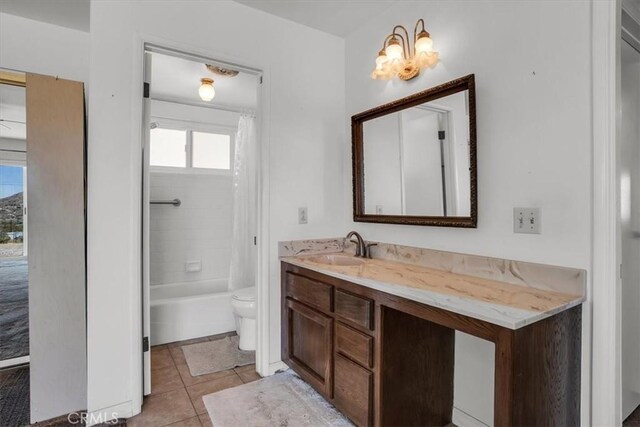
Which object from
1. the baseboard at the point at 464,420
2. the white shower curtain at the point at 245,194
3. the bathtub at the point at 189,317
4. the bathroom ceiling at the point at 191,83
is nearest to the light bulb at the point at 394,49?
the bathroom ceiling at the point at 191,83

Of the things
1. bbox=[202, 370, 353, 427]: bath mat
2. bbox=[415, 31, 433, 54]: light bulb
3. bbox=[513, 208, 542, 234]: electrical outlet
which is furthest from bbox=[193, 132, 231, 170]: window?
bbox=[513, 208, 542, 234]: electrical outlet

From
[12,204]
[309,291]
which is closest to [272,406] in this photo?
[309,291]

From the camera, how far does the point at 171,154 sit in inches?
143

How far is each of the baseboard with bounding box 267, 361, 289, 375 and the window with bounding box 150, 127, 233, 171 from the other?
2.33 meters

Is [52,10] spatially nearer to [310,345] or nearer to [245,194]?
[245,194]

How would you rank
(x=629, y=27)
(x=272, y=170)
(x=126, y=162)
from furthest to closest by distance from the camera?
(x=272, y=170) < (x=126, y=162) < (x=629, y=27)

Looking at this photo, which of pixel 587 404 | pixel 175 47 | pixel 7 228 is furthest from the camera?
pixel 7 228

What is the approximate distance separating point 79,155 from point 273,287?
1.39 meters

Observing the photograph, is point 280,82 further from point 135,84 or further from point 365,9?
point 135,84

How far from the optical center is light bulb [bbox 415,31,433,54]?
1.86m

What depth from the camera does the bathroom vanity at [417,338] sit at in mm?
1118

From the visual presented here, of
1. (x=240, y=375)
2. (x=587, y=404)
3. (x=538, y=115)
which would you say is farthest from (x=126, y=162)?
(x=587, y=404)

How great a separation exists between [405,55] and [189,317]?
2.62m

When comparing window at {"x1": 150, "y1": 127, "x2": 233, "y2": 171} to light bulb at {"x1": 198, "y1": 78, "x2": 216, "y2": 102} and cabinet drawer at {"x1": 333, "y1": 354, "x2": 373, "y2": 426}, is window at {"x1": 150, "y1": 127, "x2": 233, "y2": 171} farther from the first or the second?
cabinet drawer at {"x1": 333, "y1": 354, "x2": 373, "y2": 426}
